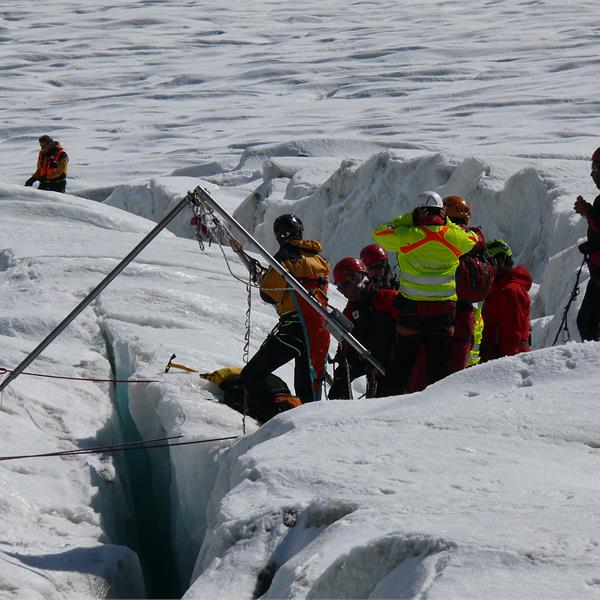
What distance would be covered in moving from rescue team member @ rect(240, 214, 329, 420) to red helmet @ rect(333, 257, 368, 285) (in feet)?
0.20

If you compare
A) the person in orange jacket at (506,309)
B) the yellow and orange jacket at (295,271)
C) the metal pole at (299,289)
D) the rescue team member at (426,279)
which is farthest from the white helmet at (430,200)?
the metal pole at (299,289)

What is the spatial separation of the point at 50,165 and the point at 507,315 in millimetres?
8863

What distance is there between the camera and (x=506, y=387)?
4.24 m

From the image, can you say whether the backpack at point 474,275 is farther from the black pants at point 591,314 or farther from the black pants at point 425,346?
the black pants at point 591,314

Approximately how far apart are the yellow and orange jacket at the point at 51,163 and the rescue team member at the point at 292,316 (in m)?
8.17

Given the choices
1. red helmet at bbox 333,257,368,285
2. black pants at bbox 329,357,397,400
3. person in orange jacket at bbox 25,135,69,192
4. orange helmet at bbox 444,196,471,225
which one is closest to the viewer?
black pants at bbox 329,357,397,400

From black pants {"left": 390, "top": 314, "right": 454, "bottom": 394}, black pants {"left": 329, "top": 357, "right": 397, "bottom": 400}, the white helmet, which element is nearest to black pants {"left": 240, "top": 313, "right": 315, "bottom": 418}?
black pants {"left": 329, "top": 357, "right": 397, "bottom": 400}

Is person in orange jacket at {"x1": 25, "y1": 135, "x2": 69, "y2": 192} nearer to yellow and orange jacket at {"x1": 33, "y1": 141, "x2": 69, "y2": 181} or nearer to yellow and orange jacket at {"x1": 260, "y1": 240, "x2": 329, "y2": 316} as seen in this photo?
yellow and orange jacket at {"x1": 33, "y1": 141, "x2": 69, "y2": 181}

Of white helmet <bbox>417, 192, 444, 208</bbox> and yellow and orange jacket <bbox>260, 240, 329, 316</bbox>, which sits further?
yellow and orange jacket <bbox>260, 240, 329, 316</bbox>

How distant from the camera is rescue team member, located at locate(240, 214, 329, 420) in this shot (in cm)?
557

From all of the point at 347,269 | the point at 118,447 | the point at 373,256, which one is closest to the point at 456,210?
the point at 373,256

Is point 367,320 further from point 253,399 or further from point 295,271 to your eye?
point 253,399

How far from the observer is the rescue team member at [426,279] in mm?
5277

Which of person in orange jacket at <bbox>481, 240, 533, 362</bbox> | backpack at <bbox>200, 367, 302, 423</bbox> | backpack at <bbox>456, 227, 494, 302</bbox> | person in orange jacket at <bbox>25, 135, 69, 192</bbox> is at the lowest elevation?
person in orange jacket at <bbox>25, 135, 69, 192</bbox>
